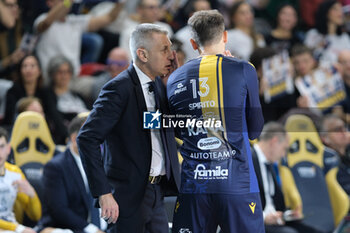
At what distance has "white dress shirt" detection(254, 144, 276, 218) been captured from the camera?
571cm

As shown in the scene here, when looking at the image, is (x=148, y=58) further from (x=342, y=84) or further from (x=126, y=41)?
(x=342, y=84)

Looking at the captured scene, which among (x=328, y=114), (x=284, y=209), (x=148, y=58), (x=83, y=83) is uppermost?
(x=148, y=58)

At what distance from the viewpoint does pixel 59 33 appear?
7.45m

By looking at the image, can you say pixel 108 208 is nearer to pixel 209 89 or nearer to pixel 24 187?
pixel 209 89

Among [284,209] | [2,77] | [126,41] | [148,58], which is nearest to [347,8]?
[126,41]

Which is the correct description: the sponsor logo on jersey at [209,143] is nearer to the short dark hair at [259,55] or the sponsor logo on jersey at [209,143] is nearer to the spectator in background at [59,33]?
the short dark hair at [259,55]

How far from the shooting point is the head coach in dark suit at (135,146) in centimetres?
348

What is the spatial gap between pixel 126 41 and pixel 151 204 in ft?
14.1

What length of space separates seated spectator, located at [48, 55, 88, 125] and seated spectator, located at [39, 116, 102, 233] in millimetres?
1275

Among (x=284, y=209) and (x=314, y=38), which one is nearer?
(x=284, y=209)

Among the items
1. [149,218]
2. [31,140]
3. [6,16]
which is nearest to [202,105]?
[149,218]

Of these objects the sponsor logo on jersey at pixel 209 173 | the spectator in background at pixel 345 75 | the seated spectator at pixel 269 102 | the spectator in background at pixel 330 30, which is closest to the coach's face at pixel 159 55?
the sponsor logo on jersey at pixel 209 173

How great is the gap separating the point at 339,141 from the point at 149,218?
3.61 meters

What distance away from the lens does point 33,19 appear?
7.28 meters
